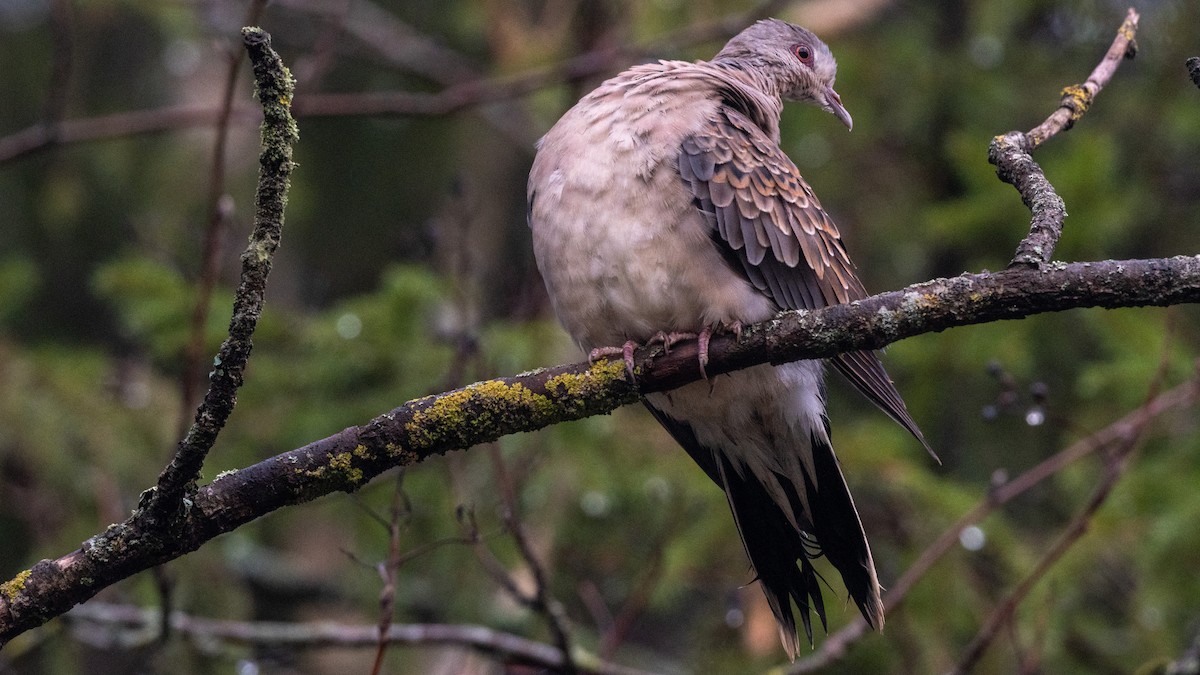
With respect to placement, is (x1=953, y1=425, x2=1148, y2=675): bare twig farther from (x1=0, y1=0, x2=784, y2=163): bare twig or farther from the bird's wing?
(x1=0, y1=0, x2=784, y2=163): bare twig

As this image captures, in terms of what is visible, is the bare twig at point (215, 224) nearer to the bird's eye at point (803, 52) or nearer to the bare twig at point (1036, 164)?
the bird's eye at point (803, 52)

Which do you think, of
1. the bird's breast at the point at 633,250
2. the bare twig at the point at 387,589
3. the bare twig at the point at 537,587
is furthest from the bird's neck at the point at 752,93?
the bare twig at the point at 387,589

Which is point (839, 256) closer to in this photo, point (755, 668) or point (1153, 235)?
point (755, 668)

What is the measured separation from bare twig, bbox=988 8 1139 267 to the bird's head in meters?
1.63

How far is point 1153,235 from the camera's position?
27.5 feet

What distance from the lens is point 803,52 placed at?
4.98 metres

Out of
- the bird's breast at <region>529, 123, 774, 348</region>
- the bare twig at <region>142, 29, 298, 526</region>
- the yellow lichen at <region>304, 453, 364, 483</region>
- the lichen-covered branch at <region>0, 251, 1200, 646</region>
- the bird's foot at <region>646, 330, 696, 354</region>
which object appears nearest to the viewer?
the bare twig at <region>142, 29, 298, 526</region>

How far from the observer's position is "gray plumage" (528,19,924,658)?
3.64 m

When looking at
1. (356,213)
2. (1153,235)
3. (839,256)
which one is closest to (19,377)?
(356,213)

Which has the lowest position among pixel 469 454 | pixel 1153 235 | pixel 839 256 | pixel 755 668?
pixel 755 668

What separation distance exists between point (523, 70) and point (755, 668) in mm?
4001

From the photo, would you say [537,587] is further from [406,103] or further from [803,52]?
[406,103]

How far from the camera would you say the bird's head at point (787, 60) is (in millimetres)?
4863

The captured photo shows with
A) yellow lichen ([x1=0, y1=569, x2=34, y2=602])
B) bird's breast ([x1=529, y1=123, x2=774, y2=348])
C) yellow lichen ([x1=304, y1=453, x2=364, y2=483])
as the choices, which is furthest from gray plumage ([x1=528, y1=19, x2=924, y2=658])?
yellow lichen ([x1=0, y1=569, x2=34, y2=602])
